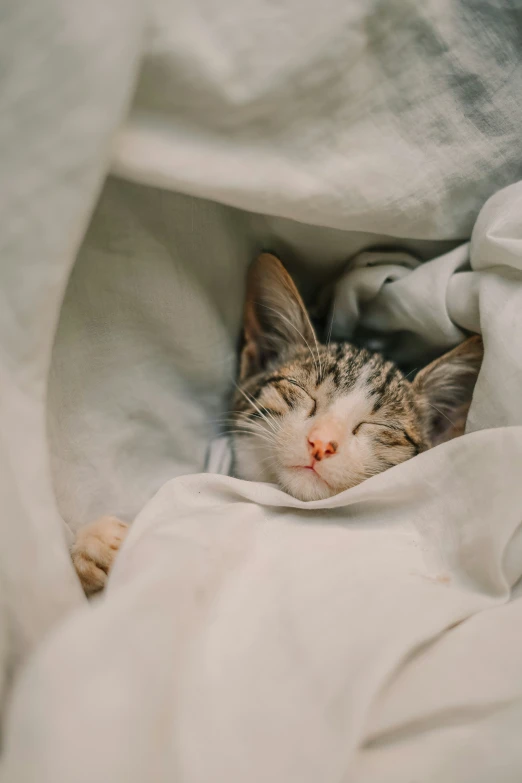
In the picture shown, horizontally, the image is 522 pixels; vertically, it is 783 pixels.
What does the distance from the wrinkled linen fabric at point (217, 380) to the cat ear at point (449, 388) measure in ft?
0.14

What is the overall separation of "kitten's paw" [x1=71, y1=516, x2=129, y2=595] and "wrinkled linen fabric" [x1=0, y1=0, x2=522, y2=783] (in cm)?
6

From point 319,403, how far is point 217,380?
0.68 feet

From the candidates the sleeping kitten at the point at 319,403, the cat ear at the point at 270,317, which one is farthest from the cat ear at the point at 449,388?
the cat ear at the point at 270,317

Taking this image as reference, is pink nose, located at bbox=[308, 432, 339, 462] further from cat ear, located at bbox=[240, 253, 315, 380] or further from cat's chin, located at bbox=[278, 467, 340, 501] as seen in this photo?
cat ear, located at bbox=[240, 253, 315, 380]

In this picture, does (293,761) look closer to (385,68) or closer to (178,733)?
(178,733)

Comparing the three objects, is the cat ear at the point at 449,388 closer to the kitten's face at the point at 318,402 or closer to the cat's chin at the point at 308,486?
the kitten's face at the point at 318,402

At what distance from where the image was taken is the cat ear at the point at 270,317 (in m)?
0.99

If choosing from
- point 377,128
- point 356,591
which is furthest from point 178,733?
point 377,128

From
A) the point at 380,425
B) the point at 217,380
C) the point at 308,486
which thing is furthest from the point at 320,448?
the point at 217,380

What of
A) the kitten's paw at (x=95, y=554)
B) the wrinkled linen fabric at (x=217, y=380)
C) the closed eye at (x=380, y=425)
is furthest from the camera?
the closed eye at (x=380, y=425)

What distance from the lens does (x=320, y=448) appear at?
2.66 feet

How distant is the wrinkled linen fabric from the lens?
475 mm

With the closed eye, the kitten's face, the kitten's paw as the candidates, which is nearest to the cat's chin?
the kitten's face

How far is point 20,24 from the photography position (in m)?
0.56
